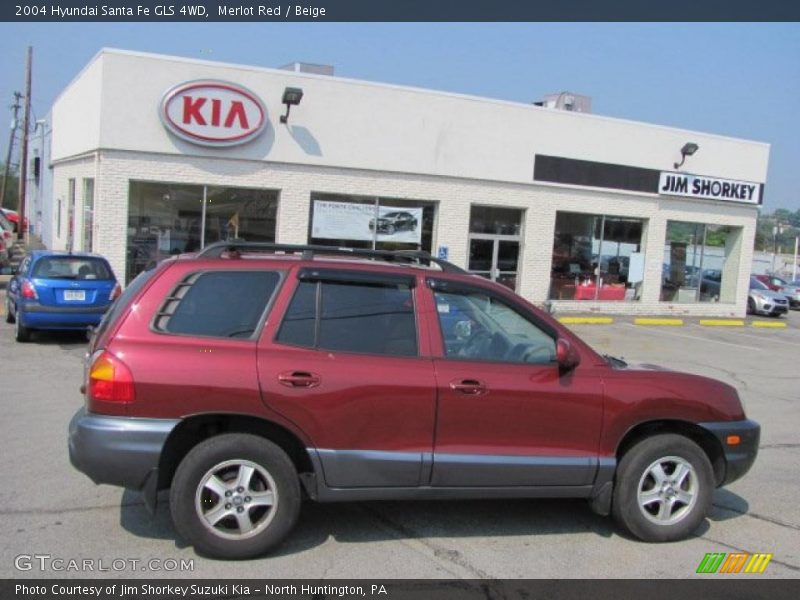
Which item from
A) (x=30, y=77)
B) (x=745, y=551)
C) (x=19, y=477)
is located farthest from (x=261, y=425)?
(x=30, y=77)

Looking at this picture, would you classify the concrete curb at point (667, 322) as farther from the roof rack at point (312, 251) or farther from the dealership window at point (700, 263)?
the roof rack at point (312, 251)

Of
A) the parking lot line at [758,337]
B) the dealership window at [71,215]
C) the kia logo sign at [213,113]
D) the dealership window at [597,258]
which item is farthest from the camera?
the dealership window at [71,215]

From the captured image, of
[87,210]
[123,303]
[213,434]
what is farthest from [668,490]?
[87,210]

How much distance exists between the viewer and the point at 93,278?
11828mm

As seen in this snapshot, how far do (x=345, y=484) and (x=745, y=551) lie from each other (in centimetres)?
261

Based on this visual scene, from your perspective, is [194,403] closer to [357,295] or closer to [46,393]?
[357,295]

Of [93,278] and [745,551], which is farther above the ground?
[93,278]

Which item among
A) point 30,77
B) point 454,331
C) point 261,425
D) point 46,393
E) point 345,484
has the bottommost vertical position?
point 46,393

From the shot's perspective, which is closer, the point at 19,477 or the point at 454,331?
the point at 454,331

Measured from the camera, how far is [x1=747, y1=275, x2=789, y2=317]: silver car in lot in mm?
26438

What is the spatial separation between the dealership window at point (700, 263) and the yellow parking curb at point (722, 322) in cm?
104

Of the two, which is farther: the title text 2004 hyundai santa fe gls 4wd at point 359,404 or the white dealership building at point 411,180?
the white dealership building at point 411,180

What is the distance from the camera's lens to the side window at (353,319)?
441 centimetres
